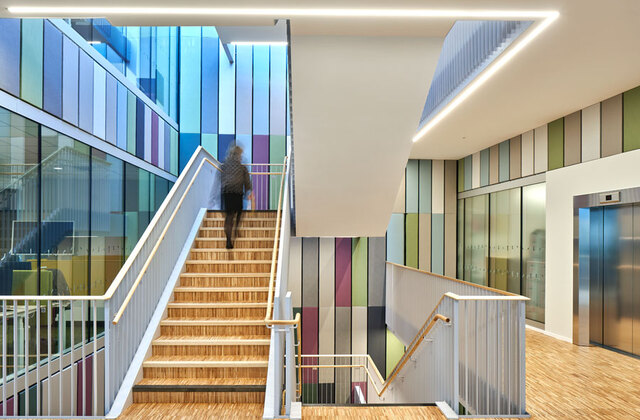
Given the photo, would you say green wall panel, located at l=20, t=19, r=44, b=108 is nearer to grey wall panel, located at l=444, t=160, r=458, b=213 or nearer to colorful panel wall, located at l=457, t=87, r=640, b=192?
colorful panel wall, located at l=457, t=87, r=640, b=192

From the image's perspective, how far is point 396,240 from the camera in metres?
12.0

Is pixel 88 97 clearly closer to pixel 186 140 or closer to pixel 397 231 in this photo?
pixel 186 140

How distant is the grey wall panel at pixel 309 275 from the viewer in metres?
11.7

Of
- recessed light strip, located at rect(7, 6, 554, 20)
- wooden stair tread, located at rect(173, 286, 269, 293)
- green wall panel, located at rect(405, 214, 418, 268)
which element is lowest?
wooden stair tread, located at rect(173, 286, 269, 293)

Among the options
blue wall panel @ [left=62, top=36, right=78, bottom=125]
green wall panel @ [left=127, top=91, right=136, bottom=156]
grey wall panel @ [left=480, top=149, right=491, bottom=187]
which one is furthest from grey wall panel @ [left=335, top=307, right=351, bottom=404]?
blue wall panel @ [left=62, top=36, right=78, bottom=125]

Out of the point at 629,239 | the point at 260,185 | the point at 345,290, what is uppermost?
the point at 260,185

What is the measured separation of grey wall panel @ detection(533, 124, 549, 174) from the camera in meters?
8.29

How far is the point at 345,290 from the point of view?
1180 cm

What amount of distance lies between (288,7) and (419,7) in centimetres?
121

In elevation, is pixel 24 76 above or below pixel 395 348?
above

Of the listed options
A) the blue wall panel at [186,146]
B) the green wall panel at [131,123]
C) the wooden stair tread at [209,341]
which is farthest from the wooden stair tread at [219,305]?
the blue wall panel at [186,146]

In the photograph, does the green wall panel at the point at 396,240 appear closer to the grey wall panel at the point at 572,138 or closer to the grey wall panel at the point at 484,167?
the grey wall panel at the point at 484,167

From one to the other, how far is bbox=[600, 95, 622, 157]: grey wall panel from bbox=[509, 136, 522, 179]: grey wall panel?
2364 millimetres

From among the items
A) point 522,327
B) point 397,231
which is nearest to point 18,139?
point 522,327
